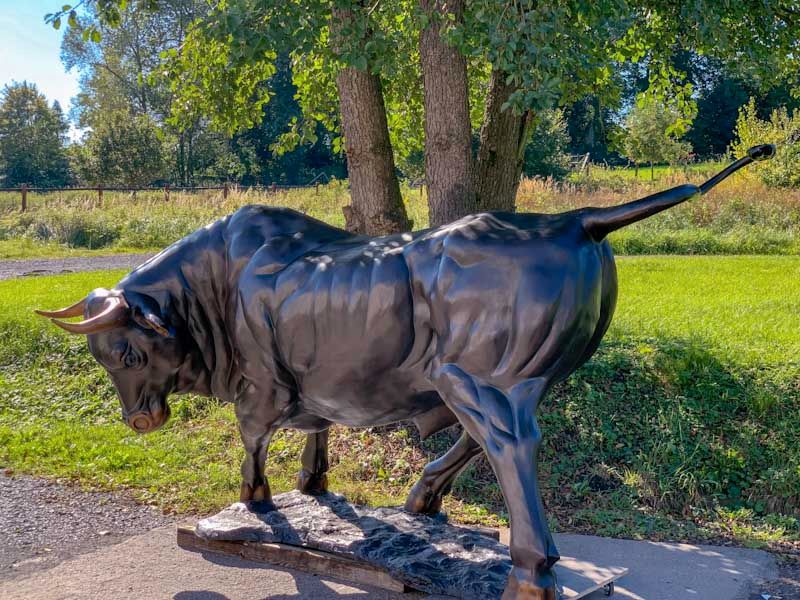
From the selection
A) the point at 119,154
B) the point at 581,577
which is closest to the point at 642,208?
the point at 581,577

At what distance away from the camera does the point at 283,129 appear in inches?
1576

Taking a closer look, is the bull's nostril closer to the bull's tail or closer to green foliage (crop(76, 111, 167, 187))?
the bull's tail

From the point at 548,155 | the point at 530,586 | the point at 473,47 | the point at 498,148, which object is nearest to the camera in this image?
the point at 530,586

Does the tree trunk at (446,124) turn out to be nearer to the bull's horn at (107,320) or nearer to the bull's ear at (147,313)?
the bull's ear at (147,313)

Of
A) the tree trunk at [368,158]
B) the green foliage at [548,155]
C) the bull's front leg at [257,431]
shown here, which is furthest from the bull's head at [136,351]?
the green foliage at [548,155]

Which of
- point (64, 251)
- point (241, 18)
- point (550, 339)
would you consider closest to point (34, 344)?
point (241, 18)

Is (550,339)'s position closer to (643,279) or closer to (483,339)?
(483,339)

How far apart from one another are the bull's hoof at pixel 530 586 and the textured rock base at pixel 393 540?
364 mm

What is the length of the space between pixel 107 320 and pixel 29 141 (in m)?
42.5

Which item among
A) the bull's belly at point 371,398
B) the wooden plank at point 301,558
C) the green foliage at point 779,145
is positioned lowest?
the wooden plank at point 301,558

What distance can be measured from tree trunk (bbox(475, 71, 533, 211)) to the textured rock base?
10.5 feet

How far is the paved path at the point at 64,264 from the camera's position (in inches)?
557

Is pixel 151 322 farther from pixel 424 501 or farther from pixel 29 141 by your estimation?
pixel 29 141

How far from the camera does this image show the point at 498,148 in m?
6.92
